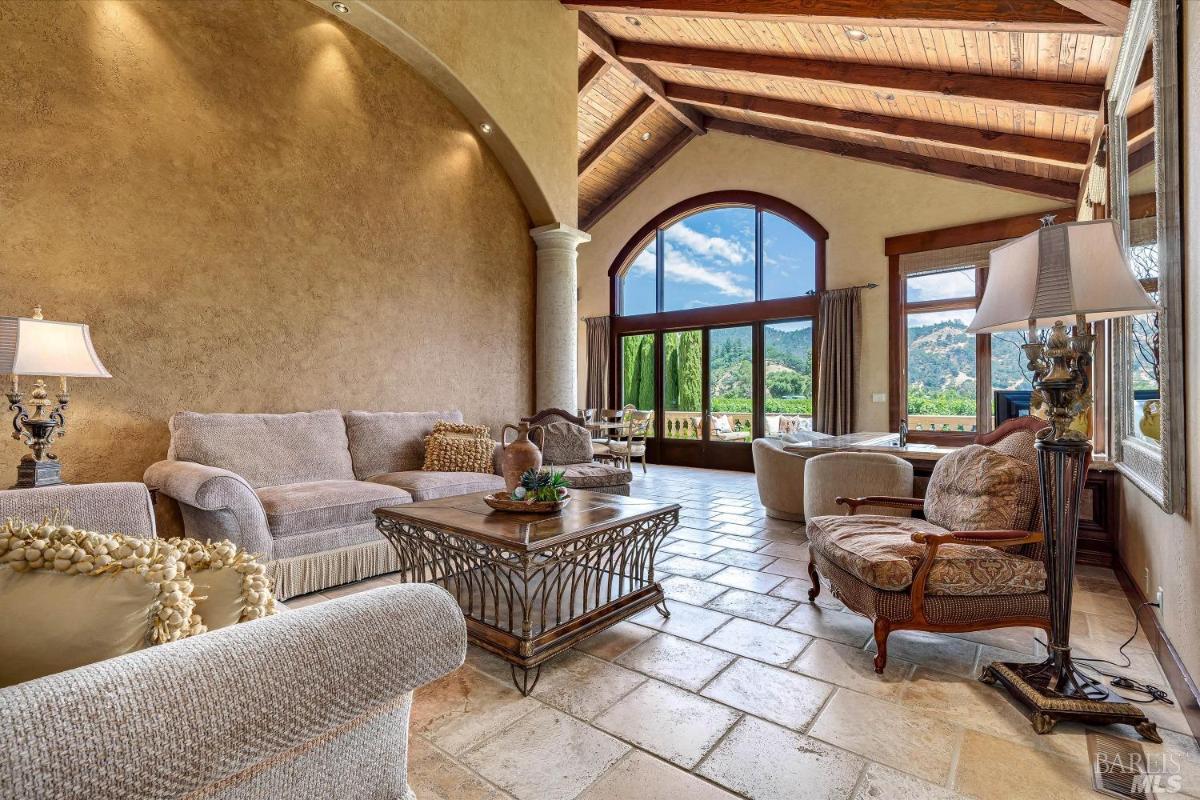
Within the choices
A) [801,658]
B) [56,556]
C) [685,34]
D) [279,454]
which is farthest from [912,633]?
[685,34]

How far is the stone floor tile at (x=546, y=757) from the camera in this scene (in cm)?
151

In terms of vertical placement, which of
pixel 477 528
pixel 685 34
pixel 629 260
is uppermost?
pixel 685 34

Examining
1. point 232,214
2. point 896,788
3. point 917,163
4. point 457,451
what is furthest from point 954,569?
point 917,163

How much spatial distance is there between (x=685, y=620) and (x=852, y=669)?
2.43ft

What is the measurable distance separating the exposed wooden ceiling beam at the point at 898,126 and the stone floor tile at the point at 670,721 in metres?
5.71

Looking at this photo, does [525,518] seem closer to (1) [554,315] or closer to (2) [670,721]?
(2) [670,721]

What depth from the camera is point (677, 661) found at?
2213mm

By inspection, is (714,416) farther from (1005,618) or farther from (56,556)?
(56,556)

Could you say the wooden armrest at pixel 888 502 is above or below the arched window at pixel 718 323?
below

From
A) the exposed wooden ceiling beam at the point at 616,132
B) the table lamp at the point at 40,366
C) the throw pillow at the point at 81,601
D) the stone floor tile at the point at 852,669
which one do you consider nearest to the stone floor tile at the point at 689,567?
the stone floor tile at the point at 852,669

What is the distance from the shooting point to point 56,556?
0.91 m

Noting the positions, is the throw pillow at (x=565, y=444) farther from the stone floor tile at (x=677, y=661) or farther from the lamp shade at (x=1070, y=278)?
the lamp shade at (x=1070, y=278)

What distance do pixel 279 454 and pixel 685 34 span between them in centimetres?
530

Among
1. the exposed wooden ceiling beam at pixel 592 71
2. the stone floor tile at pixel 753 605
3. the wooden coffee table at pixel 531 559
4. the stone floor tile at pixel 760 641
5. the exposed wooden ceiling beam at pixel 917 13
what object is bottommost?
the stone floor tile at pixel 760 641
